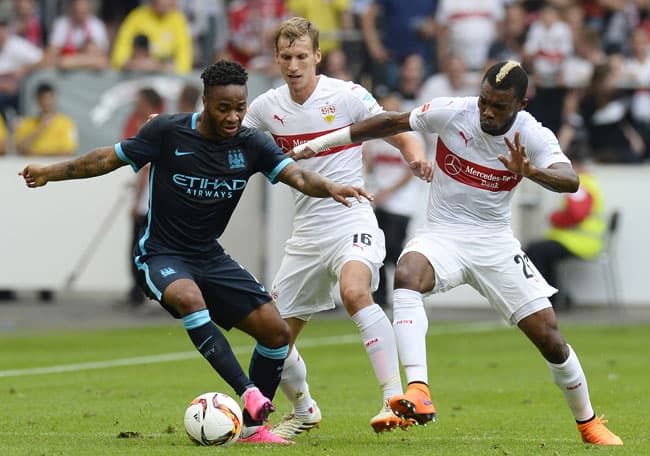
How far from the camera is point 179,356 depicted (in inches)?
591

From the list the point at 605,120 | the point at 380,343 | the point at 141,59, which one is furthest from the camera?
the point at 141,59

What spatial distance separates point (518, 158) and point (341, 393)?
4.39 m

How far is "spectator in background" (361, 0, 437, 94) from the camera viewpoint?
810 inches

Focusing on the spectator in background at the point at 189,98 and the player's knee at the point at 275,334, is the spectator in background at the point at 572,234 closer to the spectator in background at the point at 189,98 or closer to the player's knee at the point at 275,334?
the spectator in background at the point at 189,98

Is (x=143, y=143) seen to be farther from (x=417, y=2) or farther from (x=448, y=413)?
(x=417, y=2)

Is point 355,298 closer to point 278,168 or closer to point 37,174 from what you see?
point 278,168

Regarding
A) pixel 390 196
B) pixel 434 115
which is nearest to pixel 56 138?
pixel 390 196

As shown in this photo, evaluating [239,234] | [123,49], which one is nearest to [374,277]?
[239,234]

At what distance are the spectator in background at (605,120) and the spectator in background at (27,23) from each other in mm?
8422

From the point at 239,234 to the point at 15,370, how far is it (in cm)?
606

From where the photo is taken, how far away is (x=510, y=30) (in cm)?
2109

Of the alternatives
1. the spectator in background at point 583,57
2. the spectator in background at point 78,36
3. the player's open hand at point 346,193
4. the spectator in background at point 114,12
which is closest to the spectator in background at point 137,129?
the spectator in background at point 78,36

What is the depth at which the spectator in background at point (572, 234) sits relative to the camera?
1869cm

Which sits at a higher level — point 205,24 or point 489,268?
point 489,268
